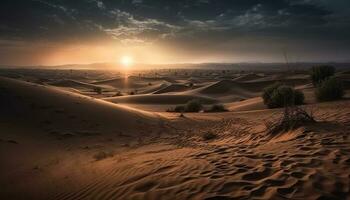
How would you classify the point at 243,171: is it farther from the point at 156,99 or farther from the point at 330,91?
the point at 156,99

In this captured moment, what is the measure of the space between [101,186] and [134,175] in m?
0.64

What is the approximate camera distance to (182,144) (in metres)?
9.12

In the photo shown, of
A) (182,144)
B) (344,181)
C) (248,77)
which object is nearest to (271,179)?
(344,181)

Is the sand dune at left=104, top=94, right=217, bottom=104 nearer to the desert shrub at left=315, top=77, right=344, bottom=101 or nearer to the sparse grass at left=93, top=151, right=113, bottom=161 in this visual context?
the desert shrub at left=315, top=77, right=344, bottom=101

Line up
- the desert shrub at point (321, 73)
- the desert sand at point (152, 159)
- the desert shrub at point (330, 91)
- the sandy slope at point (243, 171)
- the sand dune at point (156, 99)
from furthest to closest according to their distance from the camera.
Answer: the desert shrub at point (321, 73) < the sand dune at point (156, 99) < the desert shrub at point (330, 91) < the desert sand at point (152, 159) < the sandy slope at point (243, 171)

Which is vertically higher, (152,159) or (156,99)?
(152,159)

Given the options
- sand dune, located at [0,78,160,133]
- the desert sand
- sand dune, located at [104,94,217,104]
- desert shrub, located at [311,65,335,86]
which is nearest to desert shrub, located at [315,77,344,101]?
the desert sand

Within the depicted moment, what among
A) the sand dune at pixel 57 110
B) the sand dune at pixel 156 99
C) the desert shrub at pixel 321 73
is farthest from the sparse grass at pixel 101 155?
the desert shrub at pixel 321 73

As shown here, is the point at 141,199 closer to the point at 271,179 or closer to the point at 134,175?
the point at 134,175

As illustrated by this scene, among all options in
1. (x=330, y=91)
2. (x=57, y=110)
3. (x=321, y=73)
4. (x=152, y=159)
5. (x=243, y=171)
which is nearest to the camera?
(x=243, y=171)

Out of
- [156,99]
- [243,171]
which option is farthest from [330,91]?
[156,99]

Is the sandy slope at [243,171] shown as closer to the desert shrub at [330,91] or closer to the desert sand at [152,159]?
the desert sand at [152,159]

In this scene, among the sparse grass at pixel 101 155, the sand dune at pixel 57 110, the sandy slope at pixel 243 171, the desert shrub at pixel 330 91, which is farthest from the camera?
the desert shrub at pixel 330 91

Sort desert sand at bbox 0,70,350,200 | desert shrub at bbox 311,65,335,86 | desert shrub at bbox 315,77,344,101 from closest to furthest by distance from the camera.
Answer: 1. desert sand at bbox 0,70,350,200
2. desert shrub at bbox 315,77,344,101
3. desert shrub at bbox 311,65,335,86
